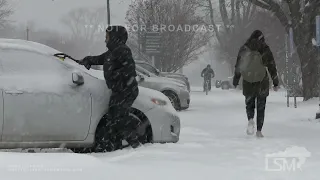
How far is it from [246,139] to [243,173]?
3.36 meters

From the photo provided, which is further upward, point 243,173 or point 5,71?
point 5,71

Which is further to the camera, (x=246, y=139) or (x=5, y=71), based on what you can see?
(x=246, y=139)

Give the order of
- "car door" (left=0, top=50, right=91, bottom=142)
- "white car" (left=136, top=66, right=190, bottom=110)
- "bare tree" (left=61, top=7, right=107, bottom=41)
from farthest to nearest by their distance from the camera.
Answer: "bare tree" (left=61, top=7, right=107, bottom=41) < "white car" (left=136, top=66, right=190, bottom=110) < "car door" (left=0, top=50, right=91, bottom=142)

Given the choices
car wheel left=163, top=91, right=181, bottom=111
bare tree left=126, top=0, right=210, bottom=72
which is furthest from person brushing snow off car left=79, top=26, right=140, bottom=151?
bare tree left=126, top=0, right=210, bottom=72

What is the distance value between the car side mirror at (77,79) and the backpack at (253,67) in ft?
10.5

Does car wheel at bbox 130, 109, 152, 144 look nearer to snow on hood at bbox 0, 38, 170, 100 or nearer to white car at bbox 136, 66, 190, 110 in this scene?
snow on hood at bbox 0, 38, 170, 100

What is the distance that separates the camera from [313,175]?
481 cm

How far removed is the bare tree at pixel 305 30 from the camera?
1639 centimetres

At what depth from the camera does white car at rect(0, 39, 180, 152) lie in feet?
19.2

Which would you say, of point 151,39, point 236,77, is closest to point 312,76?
point 236,77

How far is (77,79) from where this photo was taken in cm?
612

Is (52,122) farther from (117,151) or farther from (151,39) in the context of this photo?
(151,39)

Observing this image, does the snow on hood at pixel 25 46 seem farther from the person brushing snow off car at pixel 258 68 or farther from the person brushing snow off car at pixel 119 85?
the person brushing snow off car at pixel 258 68

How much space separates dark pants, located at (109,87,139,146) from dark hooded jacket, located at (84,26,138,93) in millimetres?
79
